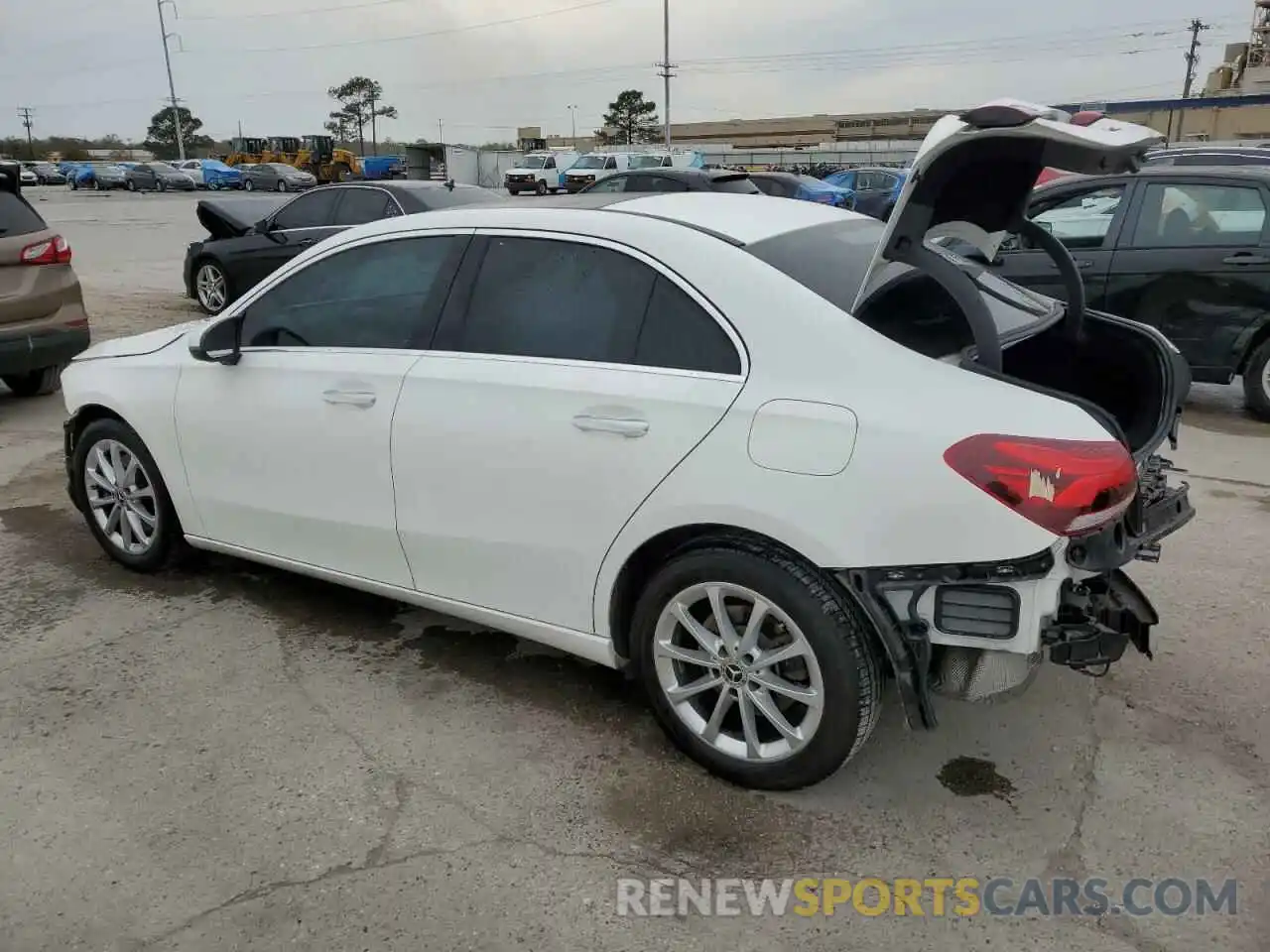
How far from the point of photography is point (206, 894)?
2.60 metres

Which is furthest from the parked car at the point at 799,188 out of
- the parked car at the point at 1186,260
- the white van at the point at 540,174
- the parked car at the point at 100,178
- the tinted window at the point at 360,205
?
the parked car at the point at 100,178

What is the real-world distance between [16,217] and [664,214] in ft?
20.1

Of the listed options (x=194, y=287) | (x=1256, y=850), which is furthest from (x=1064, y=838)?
(x=194, y=287)

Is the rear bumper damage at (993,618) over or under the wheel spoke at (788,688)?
over

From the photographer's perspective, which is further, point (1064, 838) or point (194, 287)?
point (194, 287)

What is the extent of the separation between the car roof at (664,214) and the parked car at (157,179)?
2241 inches

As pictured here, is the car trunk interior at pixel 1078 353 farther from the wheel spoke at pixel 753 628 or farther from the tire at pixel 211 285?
the tire at pixel 211 285

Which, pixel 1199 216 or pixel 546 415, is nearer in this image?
pixel 546 415

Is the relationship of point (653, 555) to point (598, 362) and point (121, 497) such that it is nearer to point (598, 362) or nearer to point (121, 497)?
point (598, 362)

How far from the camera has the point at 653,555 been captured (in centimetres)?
306

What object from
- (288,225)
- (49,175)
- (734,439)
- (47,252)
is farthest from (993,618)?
(49,175)

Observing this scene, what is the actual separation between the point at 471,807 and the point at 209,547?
2.02 meters

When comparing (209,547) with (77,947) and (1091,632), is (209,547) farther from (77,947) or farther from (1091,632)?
(1091,632)

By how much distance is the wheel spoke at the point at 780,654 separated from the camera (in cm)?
275
